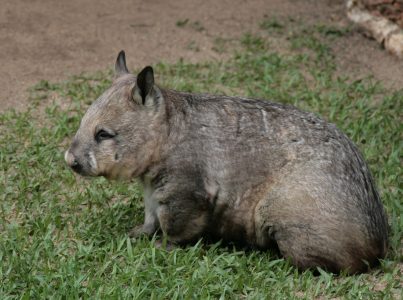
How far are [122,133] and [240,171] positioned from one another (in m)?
0.87

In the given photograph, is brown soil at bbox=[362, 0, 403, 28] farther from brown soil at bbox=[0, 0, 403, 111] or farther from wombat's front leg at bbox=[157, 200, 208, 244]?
wombat's front leg at bbox=[157, 200, 208, 244]

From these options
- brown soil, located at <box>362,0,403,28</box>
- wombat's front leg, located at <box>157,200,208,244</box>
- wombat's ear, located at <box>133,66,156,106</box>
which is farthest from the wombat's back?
brown soil, located at <box>362,0,403,28</box>

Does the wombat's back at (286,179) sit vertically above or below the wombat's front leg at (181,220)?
above

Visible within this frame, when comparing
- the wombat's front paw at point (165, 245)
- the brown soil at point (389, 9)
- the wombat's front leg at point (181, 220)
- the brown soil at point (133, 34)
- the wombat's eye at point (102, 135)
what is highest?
the brown soil at point (389, 9)

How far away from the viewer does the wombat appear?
5.25 m

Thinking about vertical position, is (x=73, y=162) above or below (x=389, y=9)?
below

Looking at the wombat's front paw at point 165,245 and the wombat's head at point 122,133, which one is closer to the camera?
the wombat's head at point 122,133

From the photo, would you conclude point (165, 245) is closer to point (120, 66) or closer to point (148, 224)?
point (148, 224)

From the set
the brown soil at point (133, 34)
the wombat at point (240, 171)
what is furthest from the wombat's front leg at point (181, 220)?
the brown soil at point (133, 34)

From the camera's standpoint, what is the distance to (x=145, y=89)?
17.6 ft

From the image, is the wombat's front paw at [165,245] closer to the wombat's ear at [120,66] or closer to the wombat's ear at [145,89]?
the wombat's ear at [145,89]

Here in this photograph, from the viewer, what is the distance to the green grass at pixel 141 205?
5.04 metres

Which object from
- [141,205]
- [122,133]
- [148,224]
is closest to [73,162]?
[122,133]

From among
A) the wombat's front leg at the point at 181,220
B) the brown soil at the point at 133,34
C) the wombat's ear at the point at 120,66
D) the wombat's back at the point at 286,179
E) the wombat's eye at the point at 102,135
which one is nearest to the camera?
the wombat's back at the point at 286,179
